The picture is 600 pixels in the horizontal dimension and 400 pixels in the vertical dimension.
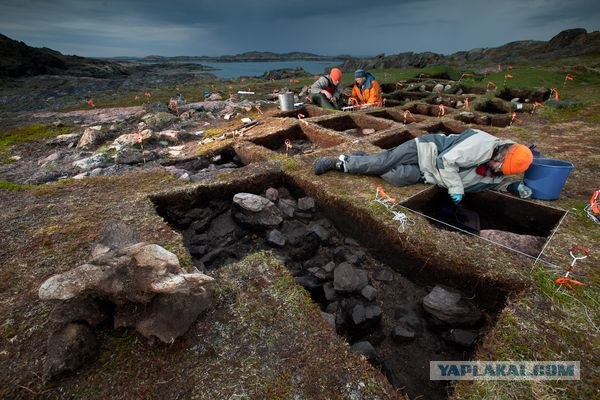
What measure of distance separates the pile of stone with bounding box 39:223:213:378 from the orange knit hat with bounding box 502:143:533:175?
4.78 metres

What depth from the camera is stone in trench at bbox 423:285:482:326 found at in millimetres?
3488

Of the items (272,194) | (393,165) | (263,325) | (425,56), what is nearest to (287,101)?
(272,194)

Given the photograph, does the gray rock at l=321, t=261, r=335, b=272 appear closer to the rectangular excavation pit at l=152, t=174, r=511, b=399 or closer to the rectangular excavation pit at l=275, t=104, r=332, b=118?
the rectangular excavation pit at l=152, t=174, r=511, b=399

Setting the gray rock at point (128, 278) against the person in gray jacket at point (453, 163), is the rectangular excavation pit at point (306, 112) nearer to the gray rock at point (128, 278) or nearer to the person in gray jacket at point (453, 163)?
the person in gray jacket at point (453, 163)

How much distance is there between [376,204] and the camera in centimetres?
485

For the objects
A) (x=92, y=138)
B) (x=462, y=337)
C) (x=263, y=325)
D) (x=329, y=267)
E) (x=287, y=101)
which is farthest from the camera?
(x=287, y=101)

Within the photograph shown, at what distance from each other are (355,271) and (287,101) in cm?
878

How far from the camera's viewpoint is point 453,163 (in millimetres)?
5051

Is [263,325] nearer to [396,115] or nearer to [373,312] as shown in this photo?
[373,312]

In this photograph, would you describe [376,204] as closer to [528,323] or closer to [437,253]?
[437,253]

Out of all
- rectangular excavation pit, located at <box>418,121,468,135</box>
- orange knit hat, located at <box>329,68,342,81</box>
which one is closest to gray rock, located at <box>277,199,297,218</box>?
rectangular excavation pit, located at <box>418,121,468,135</box>

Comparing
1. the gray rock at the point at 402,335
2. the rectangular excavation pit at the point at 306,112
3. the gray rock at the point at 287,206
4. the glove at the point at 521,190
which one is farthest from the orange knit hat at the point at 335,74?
the gray rock at the point at 402,335

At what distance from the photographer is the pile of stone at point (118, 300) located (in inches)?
92.7

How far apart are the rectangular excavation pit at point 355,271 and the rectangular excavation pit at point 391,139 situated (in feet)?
10.7
